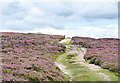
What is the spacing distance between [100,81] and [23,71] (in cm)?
933

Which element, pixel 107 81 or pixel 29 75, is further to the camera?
pixel 107 81

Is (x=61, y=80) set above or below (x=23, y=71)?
below

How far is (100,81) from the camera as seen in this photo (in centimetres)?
1917

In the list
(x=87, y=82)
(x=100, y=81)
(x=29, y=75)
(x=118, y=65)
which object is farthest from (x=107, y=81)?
(x=29, y=75)

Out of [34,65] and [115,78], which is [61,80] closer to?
[34,65]

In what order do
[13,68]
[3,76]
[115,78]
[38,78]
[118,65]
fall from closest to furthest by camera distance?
[3,76]
[38,78]
[13,68]
[115,78]
[118,65]

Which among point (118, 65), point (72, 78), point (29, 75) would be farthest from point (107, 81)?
point (29, 75)

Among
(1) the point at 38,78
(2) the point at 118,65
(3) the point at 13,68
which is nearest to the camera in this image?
(1) the point at 38,78

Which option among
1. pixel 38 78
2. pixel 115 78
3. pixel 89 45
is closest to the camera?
pixel 38 78

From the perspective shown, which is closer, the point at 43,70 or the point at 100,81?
the point at 100,81

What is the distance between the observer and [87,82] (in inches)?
754

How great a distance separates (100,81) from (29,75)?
857 centimetres

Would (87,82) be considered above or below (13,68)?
below

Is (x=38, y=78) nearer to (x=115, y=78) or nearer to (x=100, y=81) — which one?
(x=100, y=81)
